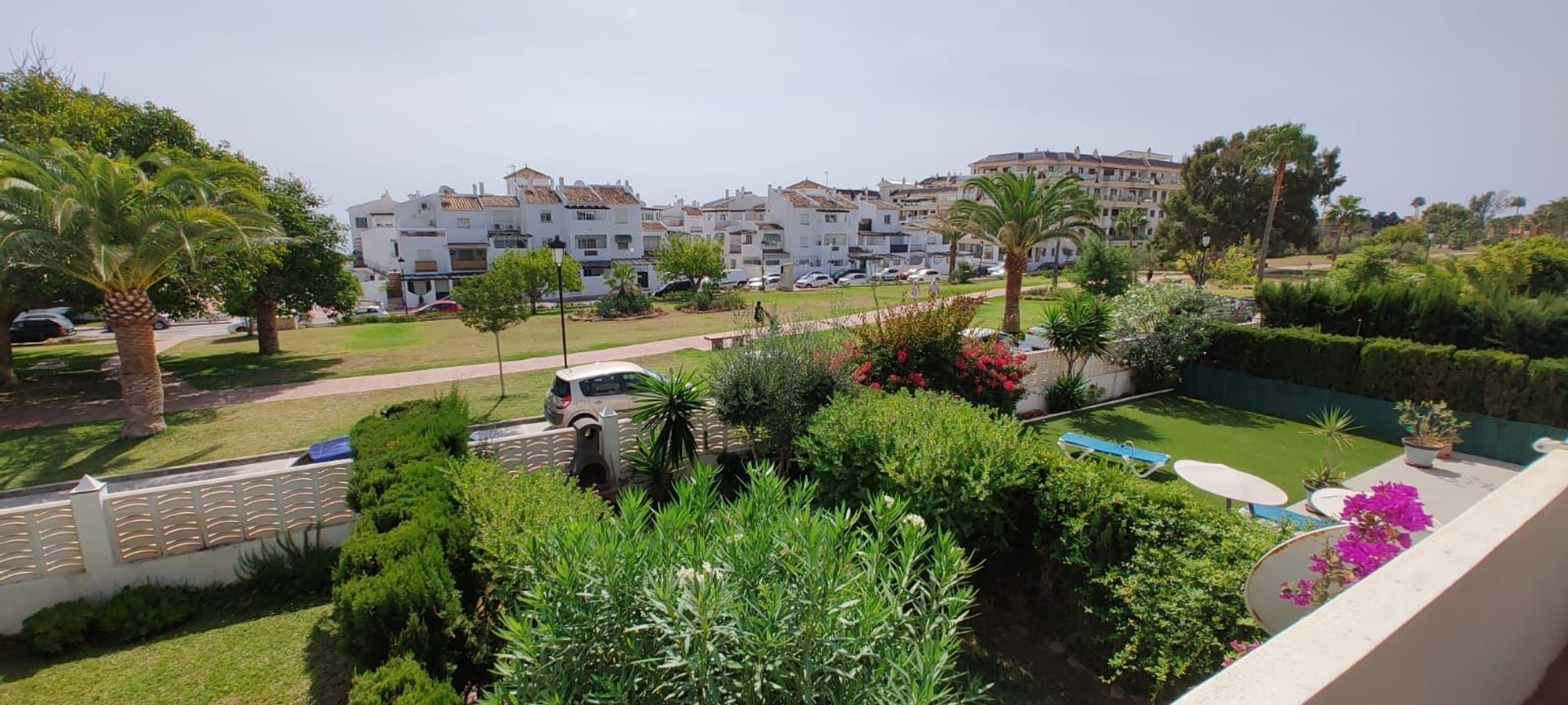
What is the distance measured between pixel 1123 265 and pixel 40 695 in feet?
129

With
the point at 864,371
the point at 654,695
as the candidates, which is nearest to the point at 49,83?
the point at 864,371

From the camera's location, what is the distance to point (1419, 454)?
13.6 metres

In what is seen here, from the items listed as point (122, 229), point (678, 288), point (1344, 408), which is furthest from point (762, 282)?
point (122, 229)

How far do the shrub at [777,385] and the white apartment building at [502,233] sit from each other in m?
46.1

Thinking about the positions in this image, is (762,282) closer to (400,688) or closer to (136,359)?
(136,359)

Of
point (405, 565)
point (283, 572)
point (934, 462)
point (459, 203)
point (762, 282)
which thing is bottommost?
point (283, 572)

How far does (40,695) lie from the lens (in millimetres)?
6098

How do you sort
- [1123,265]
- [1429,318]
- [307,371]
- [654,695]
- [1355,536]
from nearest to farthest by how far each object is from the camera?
[654,695] < [1355,536] < [1429,318] < [307,371] < [1123,265]

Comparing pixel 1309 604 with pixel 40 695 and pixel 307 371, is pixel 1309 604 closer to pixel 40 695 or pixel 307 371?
pixel 40 695

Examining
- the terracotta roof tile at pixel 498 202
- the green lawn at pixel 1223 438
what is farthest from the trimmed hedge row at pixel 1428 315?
the terracotta roof tile at pixel 498 202

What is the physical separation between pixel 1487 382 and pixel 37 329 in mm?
51924

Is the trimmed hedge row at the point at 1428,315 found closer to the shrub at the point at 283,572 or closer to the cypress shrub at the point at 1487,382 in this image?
the cypress shrub at the point at 1487,382

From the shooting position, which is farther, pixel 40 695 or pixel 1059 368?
pixel 1059 368

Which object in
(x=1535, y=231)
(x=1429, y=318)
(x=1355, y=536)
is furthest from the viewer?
(x=1535, y=231)
